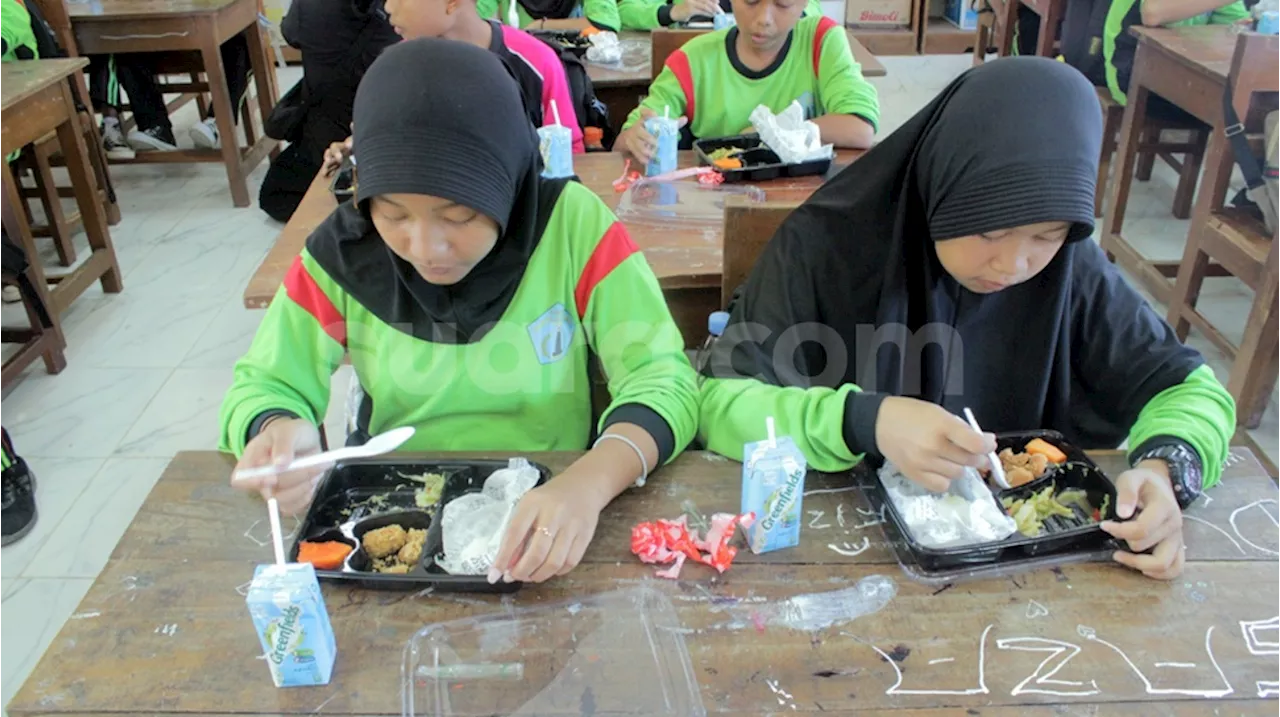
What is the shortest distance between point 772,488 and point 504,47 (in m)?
1.89

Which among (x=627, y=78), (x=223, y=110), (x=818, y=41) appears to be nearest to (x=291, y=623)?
(x=818, y=41)

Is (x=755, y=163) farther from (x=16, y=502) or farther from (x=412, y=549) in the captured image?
(x=16, y=502)

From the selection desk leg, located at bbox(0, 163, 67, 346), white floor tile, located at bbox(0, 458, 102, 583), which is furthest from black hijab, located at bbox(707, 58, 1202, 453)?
desk leg, located at bbox(0, 163, 67, 346)

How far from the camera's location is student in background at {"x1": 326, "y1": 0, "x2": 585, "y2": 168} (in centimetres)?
227

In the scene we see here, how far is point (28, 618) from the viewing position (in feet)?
6.44

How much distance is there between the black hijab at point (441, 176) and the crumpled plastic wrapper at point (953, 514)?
1.96ft

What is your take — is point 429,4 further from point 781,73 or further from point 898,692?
point 898,692

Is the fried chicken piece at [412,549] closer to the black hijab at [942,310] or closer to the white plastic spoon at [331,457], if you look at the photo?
the white plastic spoon at [331,457]

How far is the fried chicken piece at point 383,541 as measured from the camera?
40.6 inches

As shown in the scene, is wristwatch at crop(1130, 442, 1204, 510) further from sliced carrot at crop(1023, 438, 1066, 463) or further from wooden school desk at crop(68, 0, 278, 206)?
wooden school desk at crop(68, 0, 278, 206)

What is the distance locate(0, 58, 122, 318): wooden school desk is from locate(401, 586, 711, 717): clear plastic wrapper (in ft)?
8.53

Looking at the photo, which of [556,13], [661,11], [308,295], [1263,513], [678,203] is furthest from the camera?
[556,13]

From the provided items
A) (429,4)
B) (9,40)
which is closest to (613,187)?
(429,4)

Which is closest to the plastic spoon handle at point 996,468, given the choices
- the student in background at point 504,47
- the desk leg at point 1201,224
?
the student in background at point 504,47
